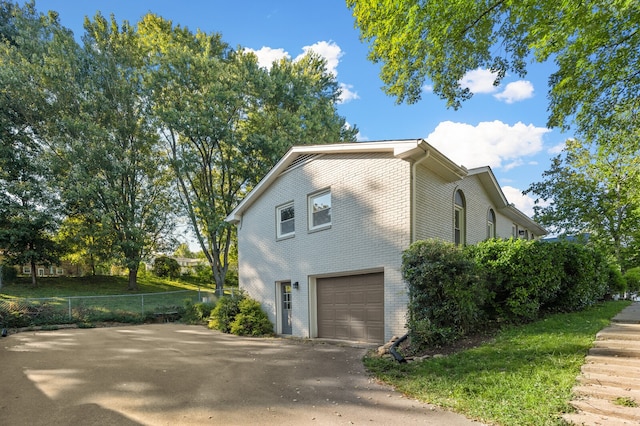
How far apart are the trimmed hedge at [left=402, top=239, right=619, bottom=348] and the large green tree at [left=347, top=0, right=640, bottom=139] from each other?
121 inches

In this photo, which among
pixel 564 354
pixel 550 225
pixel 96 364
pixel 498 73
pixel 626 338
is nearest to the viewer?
pixel 564 354

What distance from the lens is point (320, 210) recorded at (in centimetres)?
1097

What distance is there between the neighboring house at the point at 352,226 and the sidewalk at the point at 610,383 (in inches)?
150

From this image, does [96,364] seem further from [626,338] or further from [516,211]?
[516,211]

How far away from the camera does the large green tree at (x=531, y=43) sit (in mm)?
5664

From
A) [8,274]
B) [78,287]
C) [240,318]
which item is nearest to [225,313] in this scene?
[240,318]

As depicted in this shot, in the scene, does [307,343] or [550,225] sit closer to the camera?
[307,343]

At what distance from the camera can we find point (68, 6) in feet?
57.8

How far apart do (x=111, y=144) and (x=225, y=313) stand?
12.6 m

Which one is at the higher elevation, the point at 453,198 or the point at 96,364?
the point at 453,198

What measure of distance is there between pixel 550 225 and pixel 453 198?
17.7 meters

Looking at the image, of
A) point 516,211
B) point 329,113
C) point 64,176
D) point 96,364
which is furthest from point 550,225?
point 64,176

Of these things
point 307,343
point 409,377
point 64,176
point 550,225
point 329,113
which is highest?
point 329,113

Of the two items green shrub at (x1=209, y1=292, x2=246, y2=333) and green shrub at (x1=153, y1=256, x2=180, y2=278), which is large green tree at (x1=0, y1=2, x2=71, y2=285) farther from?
green shrub at (x1=209, y1=292, x2=246, y2=333)
